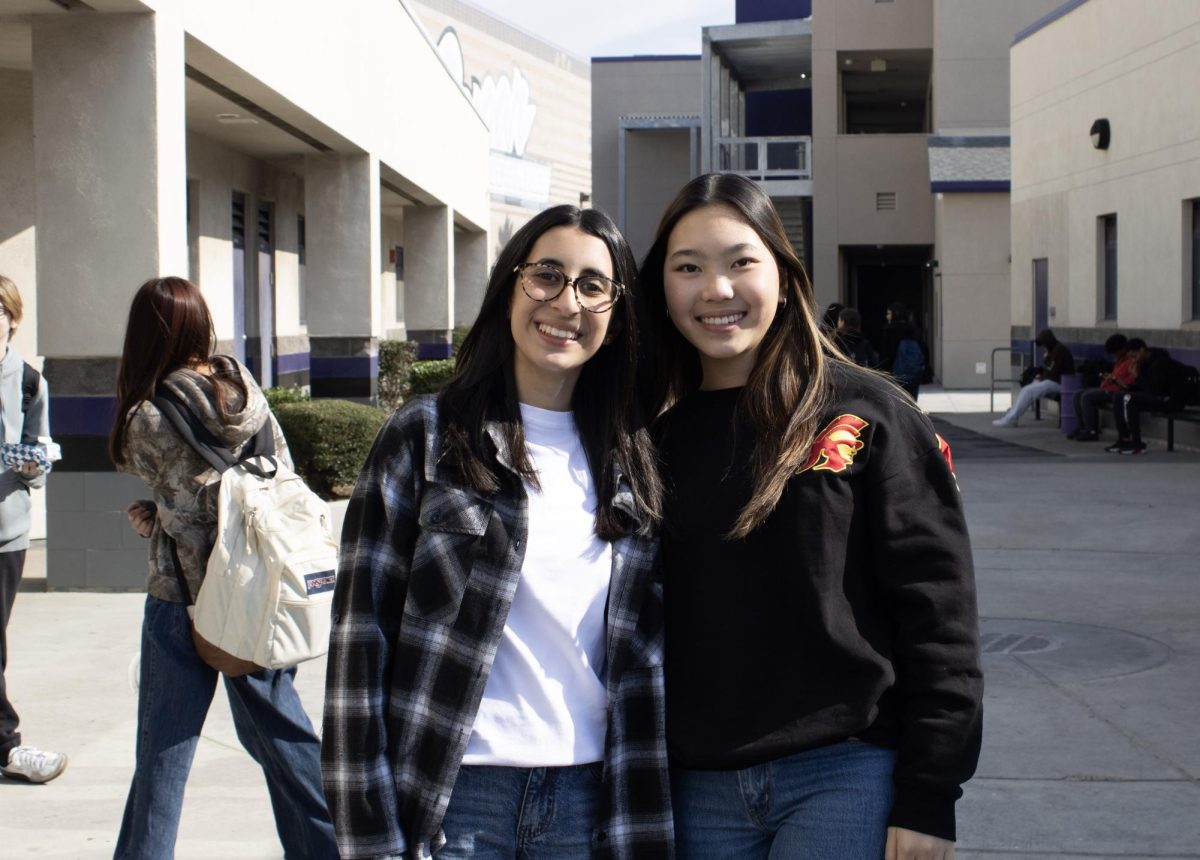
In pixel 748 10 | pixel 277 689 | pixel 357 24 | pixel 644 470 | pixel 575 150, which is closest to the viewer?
pixel 644 470

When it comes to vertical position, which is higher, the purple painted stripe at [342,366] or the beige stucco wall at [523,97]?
the beige stucco wall at [523,97]

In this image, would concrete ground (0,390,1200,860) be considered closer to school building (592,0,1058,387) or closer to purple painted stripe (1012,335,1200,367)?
purple painted stripe (1012,335,1200,367)

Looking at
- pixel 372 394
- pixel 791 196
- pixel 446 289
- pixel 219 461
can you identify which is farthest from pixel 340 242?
pixel 791 196

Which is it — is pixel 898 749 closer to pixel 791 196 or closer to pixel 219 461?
pixel 219 461

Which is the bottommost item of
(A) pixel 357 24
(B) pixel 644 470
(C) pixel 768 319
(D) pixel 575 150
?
(B) pixel 644 470

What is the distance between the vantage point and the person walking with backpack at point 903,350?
15797mm

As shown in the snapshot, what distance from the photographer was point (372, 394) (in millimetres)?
17141

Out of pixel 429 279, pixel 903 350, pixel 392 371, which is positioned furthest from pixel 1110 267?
pixel 429 279

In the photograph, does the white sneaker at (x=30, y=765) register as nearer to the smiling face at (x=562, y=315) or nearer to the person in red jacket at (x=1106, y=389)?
the smiling face at (x=562, y=315)

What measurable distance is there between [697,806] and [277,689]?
→ 188cm

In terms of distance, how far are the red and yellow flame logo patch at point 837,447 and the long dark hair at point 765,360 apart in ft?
0.05

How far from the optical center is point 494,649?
2441 mm

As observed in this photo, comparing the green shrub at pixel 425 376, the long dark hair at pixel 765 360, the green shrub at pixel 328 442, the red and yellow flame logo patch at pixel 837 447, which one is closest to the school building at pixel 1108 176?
the green shrub at pixel 425 376

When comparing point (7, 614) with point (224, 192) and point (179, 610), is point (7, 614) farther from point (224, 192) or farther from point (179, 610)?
point (224, 192)
